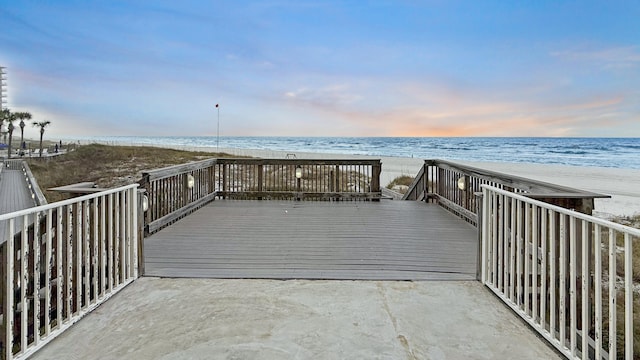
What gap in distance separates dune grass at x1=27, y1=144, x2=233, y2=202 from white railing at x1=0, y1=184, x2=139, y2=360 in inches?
571

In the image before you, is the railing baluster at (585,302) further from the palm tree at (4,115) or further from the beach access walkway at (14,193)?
the palm tree at (4,115)

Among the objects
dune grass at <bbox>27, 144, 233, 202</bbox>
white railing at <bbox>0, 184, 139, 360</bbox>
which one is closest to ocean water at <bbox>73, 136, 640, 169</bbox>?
dune grass at <bbox>27, 144, 233, 202</bbox>

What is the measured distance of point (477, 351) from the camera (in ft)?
6.48

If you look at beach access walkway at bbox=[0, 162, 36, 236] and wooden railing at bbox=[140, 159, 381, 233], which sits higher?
wooden railing at bbox=[140, 159, 381, 233]

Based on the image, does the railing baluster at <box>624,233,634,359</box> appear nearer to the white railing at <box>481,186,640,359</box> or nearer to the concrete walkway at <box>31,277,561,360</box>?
the white railing at <box>481,186,640,359</box>

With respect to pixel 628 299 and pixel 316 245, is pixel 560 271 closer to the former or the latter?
pixel 628 299

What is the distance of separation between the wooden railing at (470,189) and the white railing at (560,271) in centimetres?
34

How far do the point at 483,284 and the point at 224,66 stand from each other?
582 inches

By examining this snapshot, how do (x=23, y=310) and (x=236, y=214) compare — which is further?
(x=236, y=214)

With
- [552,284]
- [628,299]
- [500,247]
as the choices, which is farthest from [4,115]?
[628,299]

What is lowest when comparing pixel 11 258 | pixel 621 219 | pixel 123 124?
pixel 621 219

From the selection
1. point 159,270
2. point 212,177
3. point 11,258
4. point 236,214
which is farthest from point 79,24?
point 11,258

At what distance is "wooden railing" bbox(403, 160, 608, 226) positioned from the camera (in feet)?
9.68

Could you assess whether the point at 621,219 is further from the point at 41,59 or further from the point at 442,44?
the point at 41,59
